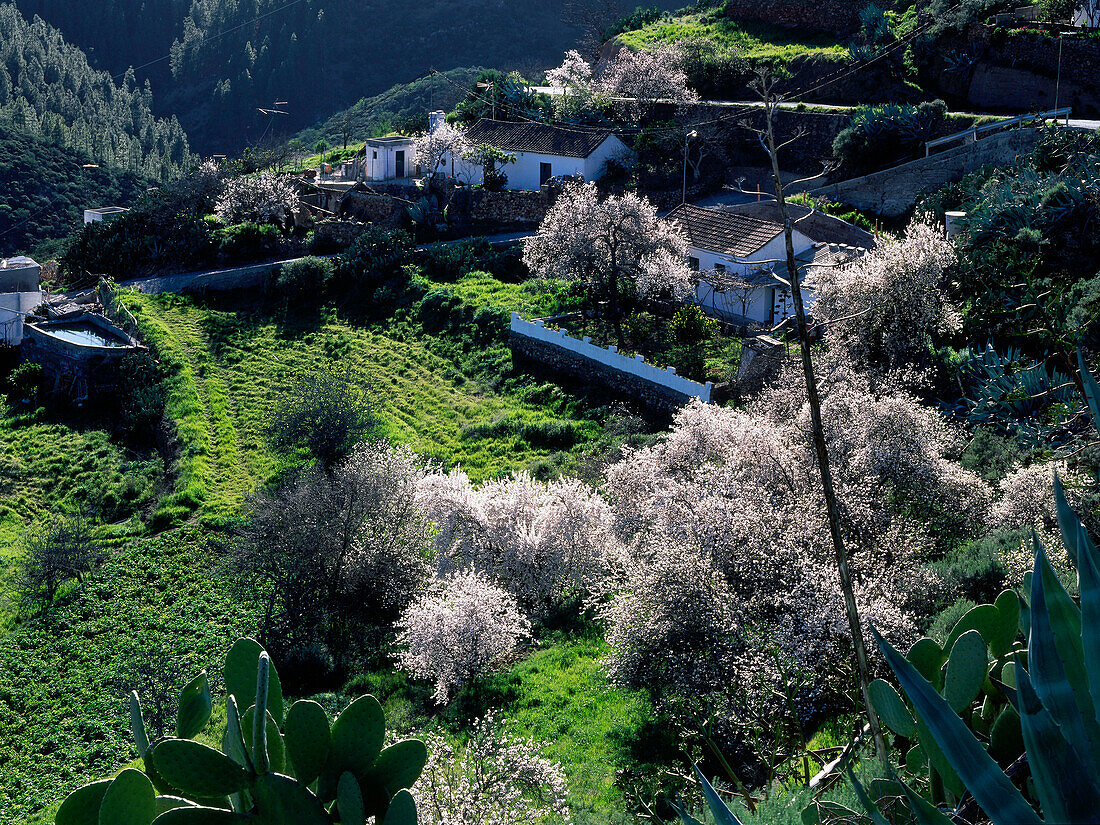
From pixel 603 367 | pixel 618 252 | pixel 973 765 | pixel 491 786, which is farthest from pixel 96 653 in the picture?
pixel 973 765

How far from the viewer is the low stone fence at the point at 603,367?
24250 millimetres

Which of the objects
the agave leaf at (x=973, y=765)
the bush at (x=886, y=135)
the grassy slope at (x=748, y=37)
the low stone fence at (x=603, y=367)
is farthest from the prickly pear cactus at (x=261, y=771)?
the grassy slope at (x=748, y=37)

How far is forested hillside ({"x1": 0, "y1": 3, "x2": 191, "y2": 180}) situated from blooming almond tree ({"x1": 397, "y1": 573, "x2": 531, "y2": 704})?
238 ft

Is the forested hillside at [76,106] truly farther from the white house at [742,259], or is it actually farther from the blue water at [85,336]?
the white house at [742,259]

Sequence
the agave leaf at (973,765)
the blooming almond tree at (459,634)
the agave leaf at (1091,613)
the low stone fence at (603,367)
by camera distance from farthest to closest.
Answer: the low stone fence at (603,367) → the blooming almond tree at (459,634) → the agave leaf at (1091,613) → the agave leaf at (973,765)

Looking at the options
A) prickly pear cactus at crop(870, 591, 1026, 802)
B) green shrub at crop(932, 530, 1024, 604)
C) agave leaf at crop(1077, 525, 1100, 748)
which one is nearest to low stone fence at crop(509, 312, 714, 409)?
green shrub at crop(932, 530, 1024, 604)

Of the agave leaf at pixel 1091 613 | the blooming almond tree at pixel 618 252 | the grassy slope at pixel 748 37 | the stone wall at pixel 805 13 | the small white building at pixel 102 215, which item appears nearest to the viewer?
the agave leaf at pixel 1091 613

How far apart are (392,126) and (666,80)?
21139 mm

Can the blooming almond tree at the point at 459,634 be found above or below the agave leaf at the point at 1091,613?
below

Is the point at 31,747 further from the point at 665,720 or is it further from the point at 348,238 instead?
the point at 348,238

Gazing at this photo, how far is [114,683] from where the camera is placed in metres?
19.4

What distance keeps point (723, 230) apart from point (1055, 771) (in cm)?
2854

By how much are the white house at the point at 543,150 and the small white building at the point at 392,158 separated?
161 inches

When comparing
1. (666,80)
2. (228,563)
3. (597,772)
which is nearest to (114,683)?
(228,563)
